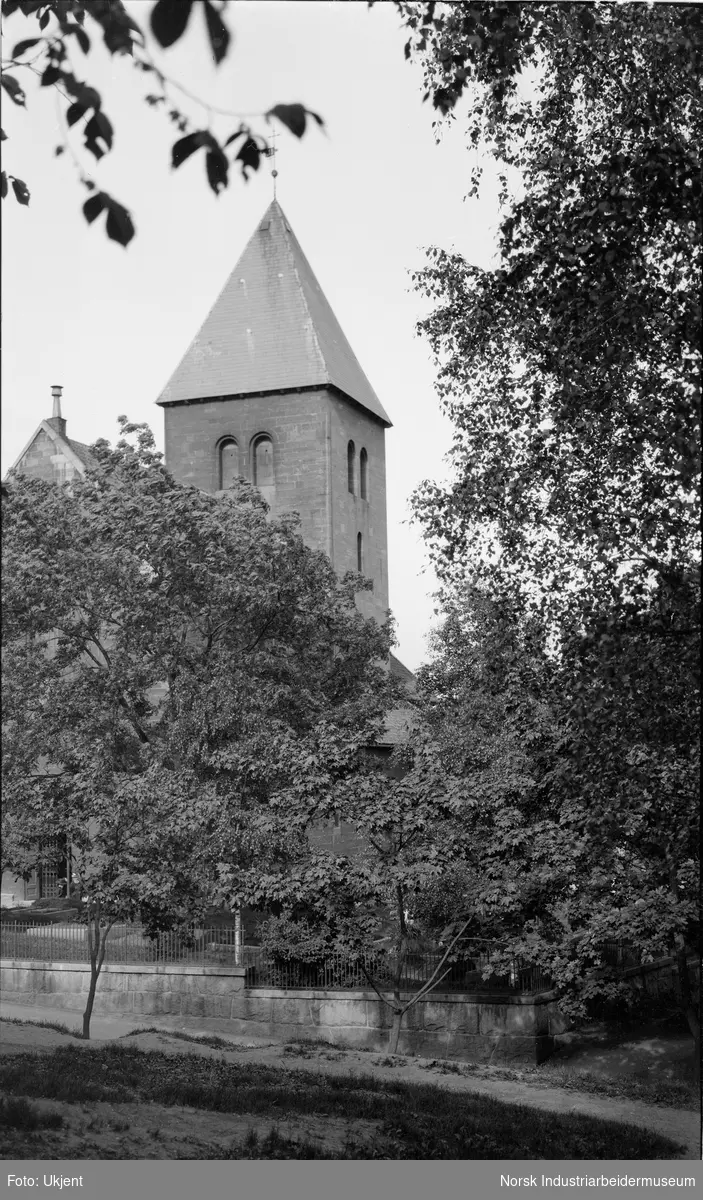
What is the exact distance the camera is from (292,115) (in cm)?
528

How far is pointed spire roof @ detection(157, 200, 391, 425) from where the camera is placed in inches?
1538

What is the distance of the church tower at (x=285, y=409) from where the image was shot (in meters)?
39.8

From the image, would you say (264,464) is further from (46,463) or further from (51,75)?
(51,75)

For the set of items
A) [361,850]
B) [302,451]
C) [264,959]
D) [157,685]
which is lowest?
[264,959]

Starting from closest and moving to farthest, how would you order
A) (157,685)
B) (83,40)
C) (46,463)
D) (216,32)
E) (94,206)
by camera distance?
(94,206), (216,32), (83,40), (157,685), (46,463)

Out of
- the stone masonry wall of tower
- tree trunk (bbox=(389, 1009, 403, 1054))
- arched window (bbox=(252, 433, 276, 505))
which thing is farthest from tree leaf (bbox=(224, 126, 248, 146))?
arched window (bbox=(252, 433, 276, 505))

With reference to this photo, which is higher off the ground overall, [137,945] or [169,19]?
[169,19]

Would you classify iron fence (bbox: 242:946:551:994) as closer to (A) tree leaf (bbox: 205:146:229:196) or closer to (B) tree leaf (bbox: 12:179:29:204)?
(B) tree leaf (bbox: 12:179:29:204)

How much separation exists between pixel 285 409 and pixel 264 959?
72.8 ft

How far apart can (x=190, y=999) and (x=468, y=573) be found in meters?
14.9

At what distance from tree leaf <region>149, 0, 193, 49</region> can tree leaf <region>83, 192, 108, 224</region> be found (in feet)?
2.16

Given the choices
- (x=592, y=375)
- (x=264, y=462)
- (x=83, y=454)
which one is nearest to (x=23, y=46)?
(x=592, y=375)
